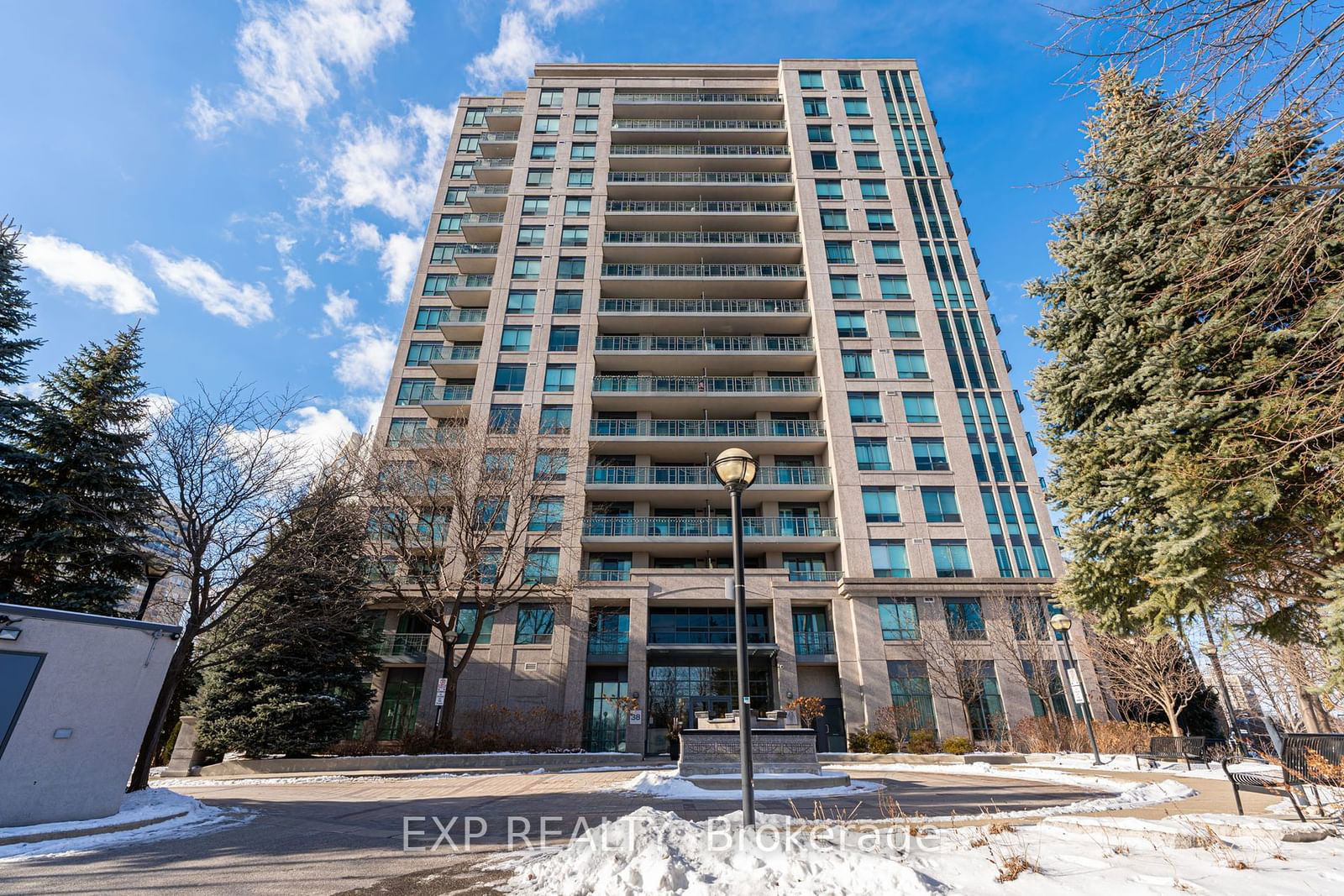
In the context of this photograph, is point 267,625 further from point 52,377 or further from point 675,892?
point 675,892

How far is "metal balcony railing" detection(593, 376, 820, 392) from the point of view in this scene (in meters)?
35.8

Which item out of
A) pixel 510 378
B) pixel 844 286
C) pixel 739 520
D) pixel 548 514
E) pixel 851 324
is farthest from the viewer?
pixel 844 286

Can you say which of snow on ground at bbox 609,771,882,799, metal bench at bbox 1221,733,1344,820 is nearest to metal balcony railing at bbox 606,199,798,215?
snow on ground at bbox 609,771,882,799

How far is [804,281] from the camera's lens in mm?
38062

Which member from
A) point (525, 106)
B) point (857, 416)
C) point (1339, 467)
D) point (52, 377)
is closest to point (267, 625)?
point (52, 377)

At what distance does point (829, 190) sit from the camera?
136ft

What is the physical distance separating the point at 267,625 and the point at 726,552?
829 inches

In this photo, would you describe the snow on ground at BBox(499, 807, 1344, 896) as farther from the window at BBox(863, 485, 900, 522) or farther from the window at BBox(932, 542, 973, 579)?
the window at BBox(863, 485, 900, 522)

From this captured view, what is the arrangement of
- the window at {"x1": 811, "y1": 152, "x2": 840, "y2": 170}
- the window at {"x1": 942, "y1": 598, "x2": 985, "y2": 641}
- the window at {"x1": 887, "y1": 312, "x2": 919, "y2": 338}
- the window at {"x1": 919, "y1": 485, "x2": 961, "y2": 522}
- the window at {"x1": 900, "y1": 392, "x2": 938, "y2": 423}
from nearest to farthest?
the window at {"x1": 942, "y1": 598, "x2": 985, "y2": 641}, the window at {"x1": 919, "y1": 485, "x2": 961, "y2": 522}, the window at {"x1": 900, "y1": 392, "x2": 938, "y2": 423}, the window at {"x1": 887, "y1": 312, "x2": 919, "y2": 338}, the window at {"x1": 811, "y1": 152, "x2": 840, "y2": 170}

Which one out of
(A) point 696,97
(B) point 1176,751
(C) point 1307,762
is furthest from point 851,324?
(C) point 1307,762

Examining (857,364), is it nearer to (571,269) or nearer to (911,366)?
(911,366)

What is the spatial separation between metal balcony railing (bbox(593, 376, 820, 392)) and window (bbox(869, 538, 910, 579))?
10095 mm

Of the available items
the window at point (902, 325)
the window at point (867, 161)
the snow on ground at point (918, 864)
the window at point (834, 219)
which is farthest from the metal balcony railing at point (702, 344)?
the snow on ground at point (918, 864)

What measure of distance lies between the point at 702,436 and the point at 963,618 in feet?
52.7
